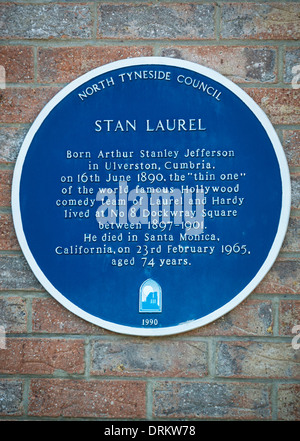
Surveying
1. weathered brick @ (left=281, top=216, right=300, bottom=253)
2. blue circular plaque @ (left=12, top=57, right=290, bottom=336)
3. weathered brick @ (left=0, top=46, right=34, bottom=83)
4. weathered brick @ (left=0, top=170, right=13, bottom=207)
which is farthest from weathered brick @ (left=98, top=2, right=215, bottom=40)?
weathered brick @ (left=281, top=216, right=300, bottom=253)

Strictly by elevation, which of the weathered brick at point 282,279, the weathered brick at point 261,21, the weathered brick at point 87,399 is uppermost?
the weathered brick at point 261,21

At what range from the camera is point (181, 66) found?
7.59ft

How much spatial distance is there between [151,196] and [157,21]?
751 mm

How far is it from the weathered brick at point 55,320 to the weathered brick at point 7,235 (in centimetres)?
25

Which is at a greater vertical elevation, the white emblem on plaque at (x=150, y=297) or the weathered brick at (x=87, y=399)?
the white emblem on plaque at (x=150, y=297)

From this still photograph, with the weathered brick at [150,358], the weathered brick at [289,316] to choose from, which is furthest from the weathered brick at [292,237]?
the weathered brick at [150,358]

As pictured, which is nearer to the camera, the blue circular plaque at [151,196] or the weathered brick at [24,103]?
the blue circular plaque at [151,196]

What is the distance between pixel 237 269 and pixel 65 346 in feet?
2.57

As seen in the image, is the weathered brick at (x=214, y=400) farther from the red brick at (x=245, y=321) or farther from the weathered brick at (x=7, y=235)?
the weathered brick at (x=7, y=235)

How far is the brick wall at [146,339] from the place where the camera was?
7.42 feet

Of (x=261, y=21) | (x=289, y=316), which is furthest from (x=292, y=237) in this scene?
(x=261, y=21)

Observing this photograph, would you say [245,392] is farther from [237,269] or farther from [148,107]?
[148,107]

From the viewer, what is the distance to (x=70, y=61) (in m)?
2.36
